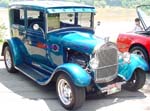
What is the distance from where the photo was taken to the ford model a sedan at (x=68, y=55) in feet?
19.2

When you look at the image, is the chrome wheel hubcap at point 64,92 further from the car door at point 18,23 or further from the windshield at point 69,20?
the car door at point 18,23

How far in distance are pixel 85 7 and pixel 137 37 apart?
2428 mm

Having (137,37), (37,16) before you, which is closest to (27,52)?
(37,16)

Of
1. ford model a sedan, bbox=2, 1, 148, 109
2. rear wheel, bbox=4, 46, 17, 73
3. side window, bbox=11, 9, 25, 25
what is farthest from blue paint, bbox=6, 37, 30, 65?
side window, bbox=11, 9, 25, 25

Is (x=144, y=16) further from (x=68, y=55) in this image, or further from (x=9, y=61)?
(x=9, y=61)

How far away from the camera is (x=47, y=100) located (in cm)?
629

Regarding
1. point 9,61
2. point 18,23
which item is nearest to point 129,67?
point 18,23

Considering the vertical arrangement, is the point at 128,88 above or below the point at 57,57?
below

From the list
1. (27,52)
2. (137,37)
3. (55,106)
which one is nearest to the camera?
(55,106)

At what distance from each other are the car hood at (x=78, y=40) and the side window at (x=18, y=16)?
62.9 inches

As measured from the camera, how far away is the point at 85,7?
716cm

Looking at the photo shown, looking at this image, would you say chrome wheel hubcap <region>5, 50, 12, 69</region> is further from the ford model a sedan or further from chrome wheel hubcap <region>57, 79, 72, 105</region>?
chrome wheel hubcap <region>57, 79, 72, 105</region>

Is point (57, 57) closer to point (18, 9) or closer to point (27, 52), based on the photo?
point (27, 52)

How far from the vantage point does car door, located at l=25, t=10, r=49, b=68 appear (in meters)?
6.97
